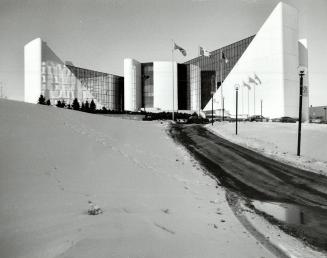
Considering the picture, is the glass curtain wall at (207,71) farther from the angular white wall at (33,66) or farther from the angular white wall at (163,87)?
the angular white wall at (33,66)

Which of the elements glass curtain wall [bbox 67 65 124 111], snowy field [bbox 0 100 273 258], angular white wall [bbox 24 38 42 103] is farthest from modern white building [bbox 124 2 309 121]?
snowy field [bbox 0 100 273 258]

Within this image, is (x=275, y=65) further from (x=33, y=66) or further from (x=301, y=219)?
(x=301, y=219)

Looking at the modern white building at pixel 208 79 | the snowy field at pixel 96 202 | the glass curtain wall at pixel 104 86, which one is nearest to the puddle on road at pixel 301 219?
the snowy field at pixel 96 202

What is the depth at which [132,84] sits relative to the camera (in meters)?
94.4

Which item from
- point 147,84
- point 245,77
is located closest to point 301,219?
point 245,77

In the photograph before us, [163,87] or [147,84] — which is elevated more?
[147,84]

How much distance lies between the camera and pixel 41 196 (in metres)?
5.83

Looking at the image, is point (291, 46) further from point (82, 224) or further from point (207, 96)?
point (82, 224)

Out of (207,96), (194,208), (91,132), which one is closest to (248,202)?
(194,208)

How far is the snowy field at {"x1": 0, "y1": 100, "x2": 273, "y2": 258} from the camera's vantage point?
176 inches

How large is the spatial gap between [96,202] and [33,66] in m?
74.6

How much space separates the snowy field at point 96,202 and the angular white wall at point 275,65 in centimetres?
6671

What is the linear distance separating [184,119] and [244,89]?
32.5 metres

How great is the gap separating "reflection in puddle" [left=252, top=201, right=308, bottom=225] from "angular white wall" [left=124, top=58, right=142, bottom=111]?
86348 millimetres
